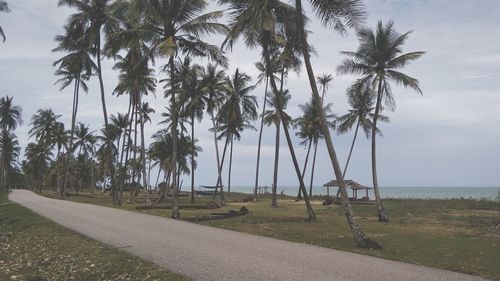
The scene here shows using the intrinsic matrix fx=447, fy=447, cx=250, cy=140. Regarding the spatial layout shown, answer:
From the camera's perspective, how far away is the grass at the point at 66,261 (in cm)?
958

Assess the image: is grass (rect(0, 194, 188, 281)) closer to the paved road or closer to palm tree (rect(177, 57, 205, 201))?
the paved road

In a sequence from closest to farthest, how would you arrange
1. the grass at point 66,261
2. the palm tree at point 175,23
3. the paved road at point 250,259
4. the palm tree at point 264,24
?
the paved road at point 250,259 < the grass at point 66,261 < the palm tree at point 264,24 < the palm tree at point 175,23

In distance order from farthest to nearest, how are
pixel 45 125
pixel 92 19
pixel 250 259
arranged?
pixel 45 125 → pixel 92 19 → pixel 250 259

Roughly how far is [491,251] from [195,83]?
29.9 metres

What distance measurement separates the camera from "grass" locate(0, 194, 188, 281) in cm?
958

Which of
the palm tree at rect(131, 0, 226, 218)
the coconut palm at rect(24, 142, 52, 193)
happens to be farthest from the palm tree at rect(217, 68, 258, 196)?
the coconut palm at rect(24, 142, 52, 193)

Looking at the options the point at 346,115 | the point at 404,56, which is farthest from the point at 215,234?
the point at 346,115

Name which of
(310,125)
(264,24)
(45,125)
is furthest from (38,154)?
(264,24)

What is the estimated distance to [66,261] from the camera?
11.3 meters

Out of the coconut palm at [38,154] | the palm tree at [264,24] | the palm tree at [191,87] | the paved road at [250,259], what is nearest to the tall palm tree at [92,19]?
the palm tree at [191,87]

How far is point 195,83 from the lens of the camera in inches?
1547

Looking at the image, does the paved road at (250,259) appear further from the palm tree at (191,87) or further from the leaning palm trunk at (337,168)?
the palm tree at (191,87)

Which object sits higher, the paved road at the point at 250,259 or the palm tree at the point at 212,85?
the palm tree at the point at 212,85

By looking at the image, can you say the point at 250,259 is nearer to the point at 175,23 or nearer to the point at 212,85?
the point at 175,23
